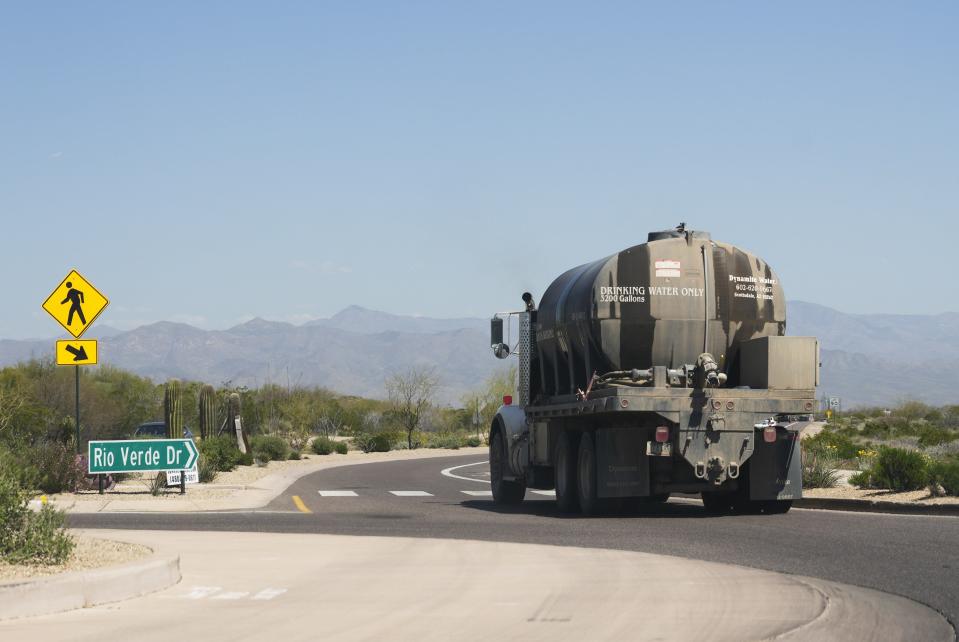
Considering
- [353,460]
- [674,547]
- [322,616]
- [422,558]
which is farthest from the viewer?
[353,460]

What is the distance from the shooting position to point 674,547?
53.9 feet

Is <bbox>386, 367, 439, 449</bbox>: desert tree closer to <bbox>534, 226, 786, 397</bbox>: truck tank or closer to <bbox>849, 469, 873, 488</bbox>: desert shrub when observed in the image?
<bbox>849, 469, 873, 488</bbox>: desert shrub

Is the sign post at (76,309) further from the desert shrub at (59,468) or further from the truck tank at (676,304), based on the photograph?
the truck tank at (676,304)

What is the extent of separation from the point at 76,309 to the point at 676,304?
11869 mm

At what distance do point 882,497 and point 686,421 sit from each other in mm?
4940

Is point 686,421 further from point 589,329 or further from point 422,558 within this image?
point 422,558

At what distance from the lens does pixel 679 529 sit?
62.4ft

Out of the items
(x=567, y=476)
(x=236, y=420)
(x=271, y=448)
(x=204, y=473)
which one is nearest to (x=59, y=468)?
(x=204, y=473)

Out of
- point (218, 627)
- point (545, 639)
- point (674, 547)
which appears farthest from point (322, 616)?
point (674, 547)

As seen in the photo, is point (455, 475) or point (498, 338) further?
point (455, 475)

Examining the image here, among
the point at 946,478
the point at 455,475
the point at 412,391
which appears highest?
the point at 412,391

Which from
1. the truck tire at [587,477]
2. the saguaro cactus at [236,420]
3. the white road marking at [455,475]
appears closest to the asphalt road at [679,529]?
the truck tire at [587,477]

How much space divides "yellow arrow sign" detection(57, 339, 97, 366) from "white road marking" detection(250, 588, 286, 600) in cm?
1456

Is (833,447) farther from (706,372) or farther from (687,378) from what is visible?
(706,372)
